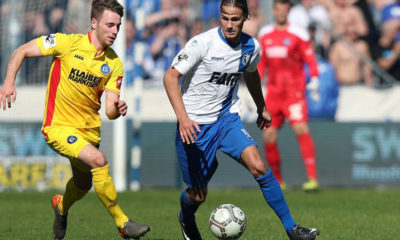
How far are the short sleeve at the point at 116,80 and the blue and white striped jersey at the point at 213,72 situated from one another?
24.1 inches

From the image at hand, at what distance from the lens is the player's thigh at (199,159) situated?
22.4 ft

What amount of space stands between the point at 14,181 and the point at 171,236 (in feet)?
18.9

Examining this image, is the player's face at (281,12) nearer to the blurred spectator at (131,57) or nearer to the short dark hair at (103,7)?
the blurred spectator at (131,57)

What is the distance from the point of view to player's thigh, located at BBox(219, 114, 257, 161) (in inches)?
264

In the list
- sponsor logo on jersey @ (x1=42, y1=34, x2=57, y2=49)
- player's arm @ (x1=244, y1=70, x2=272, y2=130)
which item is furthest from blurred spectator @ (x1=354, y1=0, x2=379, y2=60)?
sponsor logo on jersey @ (x1=42, y1=34, x2=57, y2=49)

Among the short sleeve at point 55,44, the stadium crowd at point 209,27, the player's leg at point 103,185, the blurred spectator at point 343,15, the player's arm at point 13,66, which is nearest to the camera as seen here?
the player's arm at point 13,66

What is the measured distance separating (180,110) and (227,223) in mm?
1048

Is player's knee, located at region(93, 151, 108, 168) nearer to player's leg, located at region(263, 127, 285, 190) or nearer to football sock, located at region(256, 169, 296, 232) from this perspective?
football sock, located at region(256, 169, 296, 232)

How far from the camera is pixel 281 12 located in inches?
465

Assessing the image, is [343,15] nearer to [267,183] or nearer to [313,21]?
[313,21]

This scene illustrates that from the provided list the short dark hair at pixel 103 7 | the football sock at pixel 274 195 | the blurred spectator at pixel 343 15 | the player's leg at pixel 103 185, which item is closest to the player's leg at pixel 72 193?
the player's leg at pixel 103 185

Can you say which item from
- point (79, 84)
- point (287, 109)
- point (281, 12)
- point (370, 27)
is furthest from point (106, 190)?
point (370, 27)

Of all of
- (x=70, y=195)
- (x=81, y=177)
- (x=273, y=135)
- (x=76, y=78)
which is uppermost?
(x=76, y=78)

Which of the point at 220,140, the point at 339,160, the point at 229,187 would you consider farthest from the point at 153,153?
the point at 220,140
